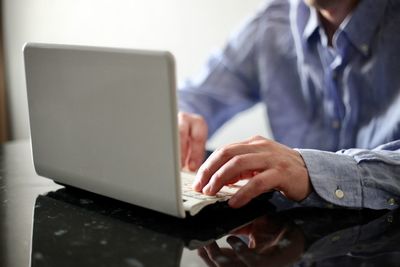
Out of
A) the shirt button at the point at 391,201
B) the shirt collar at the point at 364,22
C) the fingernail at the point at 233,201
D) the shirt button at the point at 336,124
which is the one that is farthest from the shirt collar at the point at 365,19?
the fingernail at the point at 233,201

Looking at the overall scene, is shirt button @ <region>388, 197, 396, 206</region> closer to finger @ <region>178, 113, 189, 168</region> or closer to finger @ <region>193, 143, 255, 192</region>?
finger @ <region>193, 143, 255, 192</region>

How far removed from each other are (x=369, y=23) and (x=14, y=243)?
0.84m

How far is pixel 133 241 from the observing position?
2.27ft

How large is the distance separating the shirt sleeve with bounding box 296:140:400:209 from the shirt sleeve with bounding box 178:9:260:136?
65cm

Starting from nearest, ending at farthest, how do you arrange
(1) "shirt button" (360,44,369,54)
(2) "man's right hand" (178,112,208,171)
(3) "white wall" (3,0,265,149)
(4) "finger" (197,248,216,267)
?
1. (4) "finger" (197,248,216,267)
2. (2) "man's right hand" (178,112,208,171)
3. (1) "shirt button" (360,44,369,54)
4. (3) "white wall" (3,0,265,149)

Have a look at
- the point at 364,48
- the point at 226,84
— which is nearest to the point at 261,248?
the point at 364,48

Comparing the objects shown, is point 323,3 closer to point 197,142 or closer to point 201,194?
point 197,142

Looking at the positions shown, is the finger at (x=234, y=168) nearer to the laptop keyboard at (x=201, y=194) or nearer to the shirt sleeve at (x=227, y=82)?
the laptop keyboard at (x=201, y=194)

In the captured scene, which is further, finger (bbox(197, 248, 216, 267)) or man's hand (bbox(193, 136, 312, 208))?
man's hand (bbox(193, 136, 312, 208))

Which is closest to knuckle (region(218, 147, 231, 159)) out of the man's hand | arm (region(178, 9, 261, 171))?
the man's hand

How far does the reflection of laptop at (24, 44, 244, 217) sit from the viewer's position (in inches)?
26.0

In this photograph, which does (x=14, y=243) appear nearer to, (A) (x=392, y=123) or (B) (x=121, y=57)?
(B) (x=121, y=57)

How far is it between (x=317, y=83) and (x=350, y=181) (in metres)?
0.52

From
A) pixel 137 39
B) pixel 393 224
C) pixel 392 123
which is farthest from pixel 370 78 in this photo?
pixel 137 39
